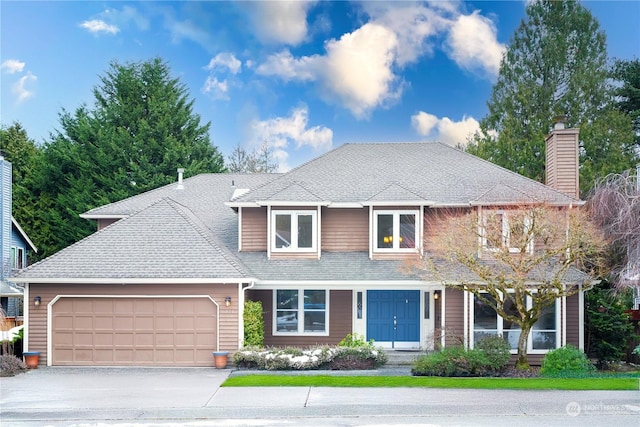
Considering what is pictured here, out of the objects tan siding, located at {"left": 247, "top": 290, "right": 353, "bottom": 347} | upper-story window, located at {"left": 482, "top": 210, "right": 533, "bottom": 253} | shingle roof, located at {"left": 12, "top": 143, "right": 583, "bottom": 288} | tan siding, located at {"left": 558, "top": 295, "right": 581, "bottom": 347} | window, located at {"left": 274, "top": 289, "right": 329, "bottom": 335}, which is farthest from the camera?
window, located at {"left": 274, "top": 289, "right": 329, "bottom": 335}

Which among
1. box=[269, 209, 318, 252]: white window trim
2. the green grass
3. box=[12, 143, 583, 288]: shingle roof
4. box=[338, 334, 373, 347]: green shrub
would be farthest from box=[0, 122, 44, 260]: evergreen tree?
the green grass

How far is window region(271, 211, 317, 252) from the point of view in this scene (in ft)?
69.3

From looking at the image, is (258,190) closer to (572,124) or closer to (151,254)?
(151,254)

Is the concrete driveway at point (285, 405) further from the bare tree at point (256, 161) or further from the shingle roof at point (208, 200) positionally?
the bare tree at point (256, 161)

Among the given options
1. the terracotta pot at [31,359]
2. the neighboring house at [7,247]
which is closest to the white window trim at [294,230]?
the terracotta pot at [31,359]

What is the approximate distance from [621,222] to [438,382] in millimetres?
8741

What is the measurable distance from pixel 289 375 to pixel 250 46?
18265 mm

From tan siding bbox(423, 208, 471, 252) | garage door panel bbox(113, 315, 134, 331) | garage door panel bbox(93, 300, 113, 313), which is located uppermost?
tan siding bbox(423, 208, 471, 252)

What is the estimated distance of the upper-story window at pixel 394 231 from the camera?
2083 centimetres

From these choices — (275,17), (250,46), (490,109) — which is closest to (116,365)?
(275,17)

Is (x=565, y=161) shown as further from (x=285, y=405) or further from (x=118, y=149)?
(x=118, y=149)

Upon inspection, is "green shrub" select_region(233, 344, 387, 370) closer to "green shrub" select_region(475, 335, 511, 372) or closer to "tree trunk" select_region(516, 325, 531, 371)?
"green shrub" select_region(475, 335, 511, 372)

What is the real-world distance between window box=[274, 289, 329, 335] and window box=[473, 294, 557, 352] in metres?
4.96

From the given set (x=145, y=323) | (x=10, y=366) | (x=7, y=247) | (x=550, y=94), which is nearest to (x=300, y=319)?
(x=145, y=323)
